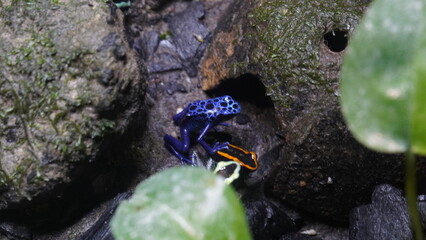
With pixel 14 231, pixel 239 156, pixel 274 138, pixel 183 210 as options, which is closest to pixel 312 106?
pixel 274 138

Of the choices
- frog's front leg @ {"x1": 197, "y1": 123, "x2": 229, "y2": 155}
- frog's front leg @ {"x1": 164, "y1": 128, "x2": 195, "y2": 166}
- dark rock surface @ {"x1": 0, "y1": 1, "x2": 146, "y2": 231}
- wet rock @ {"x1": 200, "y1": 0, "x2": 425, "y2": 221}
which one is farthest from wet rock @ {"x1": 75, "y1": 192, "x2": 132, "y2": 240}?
wet rock @ {"x1": 200, "y1": 0, "x2": 425, "y2": 221}

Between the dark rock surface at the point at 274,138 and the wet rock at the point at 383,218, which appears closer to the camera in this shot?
the wet rock at the point at 383,218

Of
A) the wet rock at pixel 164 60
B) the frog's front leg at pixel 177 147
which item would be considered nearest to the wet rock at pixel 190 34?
the wet rock at pixel 164 60

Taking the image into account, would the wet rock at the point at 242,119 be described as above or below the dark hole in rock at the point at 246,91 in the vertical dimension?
below

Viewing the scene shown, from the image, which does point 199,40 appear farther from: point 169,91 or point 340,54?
point 340,54

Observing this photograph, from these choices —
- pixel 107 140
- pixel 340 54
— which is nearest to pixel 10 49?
pixel 107 140

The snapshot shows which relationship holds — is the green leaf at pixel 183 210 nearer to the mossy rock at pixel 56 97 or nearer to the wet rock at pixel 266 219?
the mossy rock at pixel 56 97

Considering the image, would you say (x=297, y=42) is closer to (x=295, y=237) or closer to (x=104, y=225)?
(x=295, y=237)
